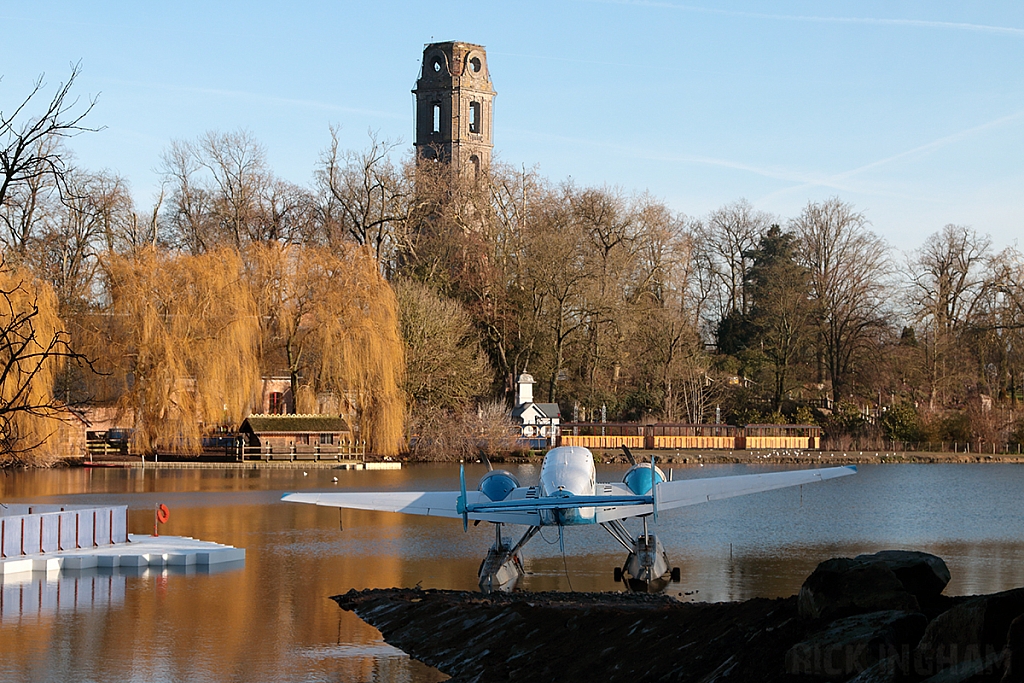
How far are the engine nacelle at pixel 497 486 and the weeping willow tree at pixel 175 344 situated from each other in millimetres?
31073

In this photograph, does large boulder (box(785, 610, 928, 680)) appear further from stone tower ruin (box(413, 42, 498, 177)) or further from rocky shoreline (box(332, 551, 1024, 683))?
stone tower ruin (box(413, 42, 498, 177))

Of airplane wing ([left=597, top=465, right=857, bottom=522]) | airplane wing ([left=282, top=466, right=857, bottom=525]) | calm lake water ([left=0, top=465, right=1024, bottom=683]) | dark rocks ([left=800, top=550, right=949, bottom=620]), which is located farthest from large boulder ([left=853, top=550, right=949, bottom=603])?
airplane wing ([left=597, top=465, right=857, bottom=522])

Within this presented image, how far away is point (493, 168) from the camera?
70125 millimetres

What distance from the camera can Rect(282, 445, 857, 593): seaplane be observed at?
16.8m

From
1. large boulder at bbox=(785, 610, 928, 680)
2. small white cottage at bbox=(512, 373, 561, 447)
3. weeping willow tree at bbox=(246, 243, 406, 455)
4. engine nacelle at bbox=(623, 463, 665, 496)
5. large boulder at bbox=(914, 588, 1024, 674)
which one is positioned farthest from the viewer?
small white cottage at bbox=(512, 373, 561, 447)

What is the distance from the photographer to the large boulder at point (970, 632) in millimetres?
7848

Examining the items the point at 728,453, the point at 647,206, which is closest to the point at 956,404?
the point at 728,453

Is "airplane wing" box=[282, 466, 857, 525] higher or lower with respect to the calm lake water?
higher

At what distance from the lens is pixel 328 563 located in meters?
22.6

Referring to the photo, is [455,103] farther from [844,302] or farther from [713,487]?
[713,487]

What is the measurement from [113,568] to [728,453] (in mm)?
44395

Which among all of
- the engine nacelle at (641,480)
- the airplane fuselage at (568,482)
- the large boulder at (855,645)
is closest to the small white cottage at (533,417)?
the engine nacelle at (641,480)

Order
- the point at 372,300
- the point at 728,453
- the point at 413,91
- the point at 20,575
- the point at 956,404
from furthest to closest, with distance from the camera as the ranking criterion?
1. the point at 413,91
2. the point at 956,404
3. the point at 728,453
4. the point at 372,300
5. the point at 20,575

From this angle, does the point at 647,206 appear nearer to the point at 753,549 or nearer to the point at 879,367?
the point at 879,367
